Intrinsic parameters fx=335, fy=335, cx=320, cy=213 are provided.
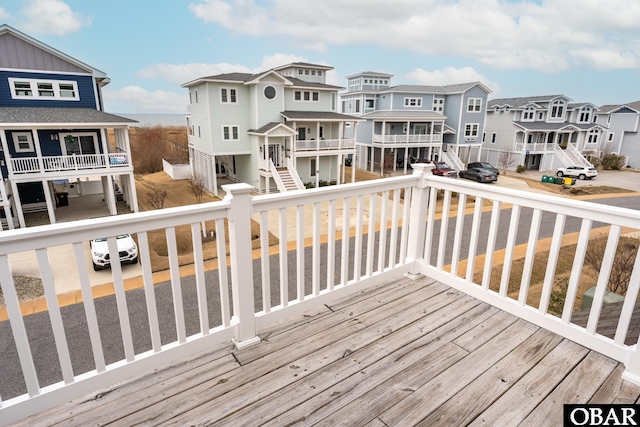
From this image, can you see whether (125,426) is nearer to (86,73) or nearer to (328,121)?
(86,73)

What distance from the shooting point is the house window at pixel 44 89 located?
1244 centimetres

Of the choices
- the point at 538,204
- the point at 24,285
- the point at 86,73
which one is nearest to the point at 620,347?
the point at 538,204

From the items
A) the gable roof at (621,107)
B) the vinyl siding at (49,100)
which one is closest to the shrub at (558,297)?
the vinyl siding at (49,100)

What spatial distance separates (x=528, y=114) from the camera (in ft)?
92.3

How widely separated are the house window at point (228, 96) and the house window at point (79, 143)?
18.9ft

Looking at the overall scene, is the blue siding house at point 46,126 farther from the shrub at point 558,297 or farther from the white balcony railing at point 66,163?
the shrub at point 558,297

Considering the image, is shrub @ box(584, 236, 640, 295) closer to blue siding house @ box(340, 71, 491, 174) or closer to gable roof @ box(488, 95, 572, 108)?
blue siding house @ box(340, 71, 491, 174)

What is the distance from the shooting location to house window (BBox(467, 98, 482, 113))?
25297 millimetres

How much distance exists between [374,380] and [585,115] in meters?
38.3

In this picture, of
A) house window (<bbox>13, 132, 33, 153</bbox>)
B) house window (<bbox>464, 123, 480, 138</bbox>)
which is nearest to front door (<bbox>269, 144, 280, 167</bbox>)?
house window (<bbox>13, 132, 33, 153</bbox>)

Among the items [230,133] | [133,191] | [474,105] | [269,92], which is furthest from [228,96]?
[474,105]

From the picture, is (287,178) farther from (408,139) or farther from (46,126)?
(408,139)

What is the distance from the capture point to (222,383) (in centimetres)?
204

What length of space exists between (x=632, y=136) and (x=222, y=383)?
43.6 m
